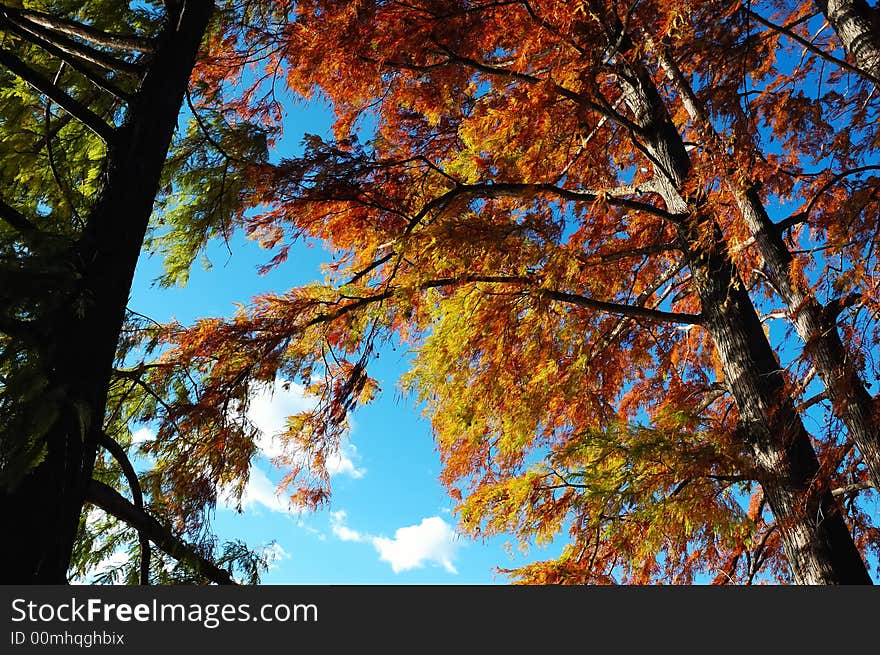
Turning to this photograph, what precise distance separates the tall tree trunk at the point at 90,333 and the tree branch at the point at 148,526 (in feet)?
0.81

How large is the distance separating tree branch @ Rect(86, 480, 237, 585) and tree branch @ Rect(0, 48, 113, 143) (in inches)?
59.0

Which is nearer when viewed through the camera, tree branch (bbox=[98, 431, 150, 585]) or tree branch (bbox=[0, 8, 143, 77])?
tree branch (bbox=[0, 8, 143, 77])

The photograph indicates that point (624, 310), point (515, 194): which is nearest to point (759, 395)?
point (624, 310)

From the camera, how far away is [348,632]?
2299 mm

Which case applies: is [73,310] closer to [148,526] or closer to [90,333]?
[90,333]

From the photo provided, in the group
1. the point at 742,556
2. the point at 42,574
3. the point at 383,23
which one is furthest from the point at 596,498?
the point at 383,23

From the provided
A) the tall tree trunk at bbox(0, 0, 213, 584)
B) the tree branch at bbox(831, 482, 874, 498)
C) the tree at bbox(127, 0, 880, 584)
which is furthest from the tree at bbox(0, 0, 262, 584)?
the tree branch at bbox(831, 482, 874, 498)

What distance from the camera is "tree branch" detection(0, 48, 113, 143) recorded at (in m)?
2.33

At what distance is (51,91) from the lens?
8.08 ft

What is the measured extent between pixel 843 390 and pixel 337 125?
21.0 feet

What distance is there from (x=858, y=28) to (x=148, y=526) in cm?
512

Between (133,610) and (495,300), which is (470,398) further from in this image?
(133,610)

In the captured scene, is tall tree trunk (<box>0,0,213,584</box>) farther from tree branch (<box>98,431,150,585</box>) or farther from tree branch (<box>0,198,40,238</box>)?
tree branch (<box>98,431,150,585</box>)

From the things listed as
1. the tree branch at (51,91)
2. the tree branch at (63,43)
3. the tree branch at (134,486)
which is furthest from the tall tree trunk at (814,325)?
the tree branch at (134,486)
